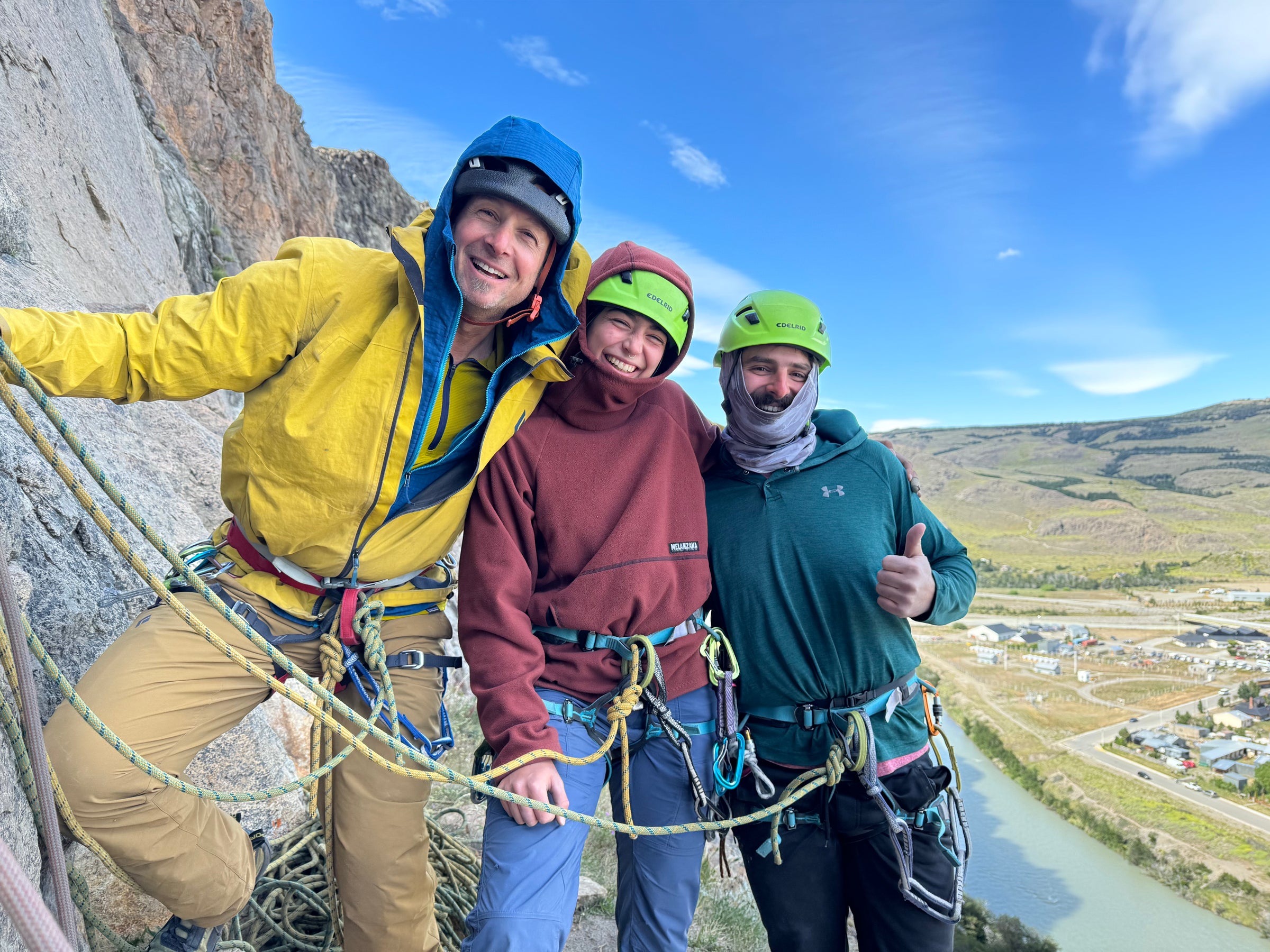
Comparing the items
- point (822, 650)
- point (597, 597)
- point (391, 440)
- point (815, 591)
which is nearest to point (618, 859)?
point (597, 597)

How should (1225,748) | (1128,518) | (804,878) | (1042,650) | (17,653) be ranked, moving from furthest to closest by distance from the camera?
(1128,518), (1042,650), (1225,748), (804,878), (17,653)

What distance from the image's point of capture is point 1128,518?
411 ft

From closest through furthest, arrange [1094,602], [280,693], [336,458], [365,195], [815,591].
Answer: [280,693]
[336,458]
[815,591]
[365,195]
[1094,602]

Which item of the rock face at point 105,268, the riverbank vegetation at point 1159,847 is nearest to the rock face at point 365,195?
the rock face at point 105,268

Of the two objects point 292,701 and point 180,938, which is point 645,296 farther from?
point 180,938

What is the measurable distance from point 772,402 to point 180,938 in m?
2.81

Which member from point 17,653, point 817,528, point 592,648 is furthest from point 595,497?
point 17,653

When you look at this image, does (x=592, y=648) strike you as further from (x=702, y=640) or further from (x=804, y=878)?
(x=804, y=878)

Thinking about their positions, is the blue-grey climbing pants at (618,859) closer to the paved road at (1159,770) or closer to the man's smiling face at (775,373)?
the man's smiling face at (775,373)

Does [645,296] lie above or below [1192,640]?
above

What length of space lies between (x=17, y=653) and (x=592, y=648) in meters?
1.54

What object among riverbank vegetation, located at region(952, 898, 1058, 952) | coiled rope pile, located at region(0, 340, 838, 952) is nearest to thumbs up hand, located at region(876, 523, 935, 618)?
coiled rope pile, located at region(0, 340, 838, 952)

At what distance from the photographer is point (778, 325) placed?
284 centimetres

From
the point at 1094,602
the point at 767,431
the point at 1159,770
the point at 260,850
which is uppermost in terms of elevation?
the point at 767,431
